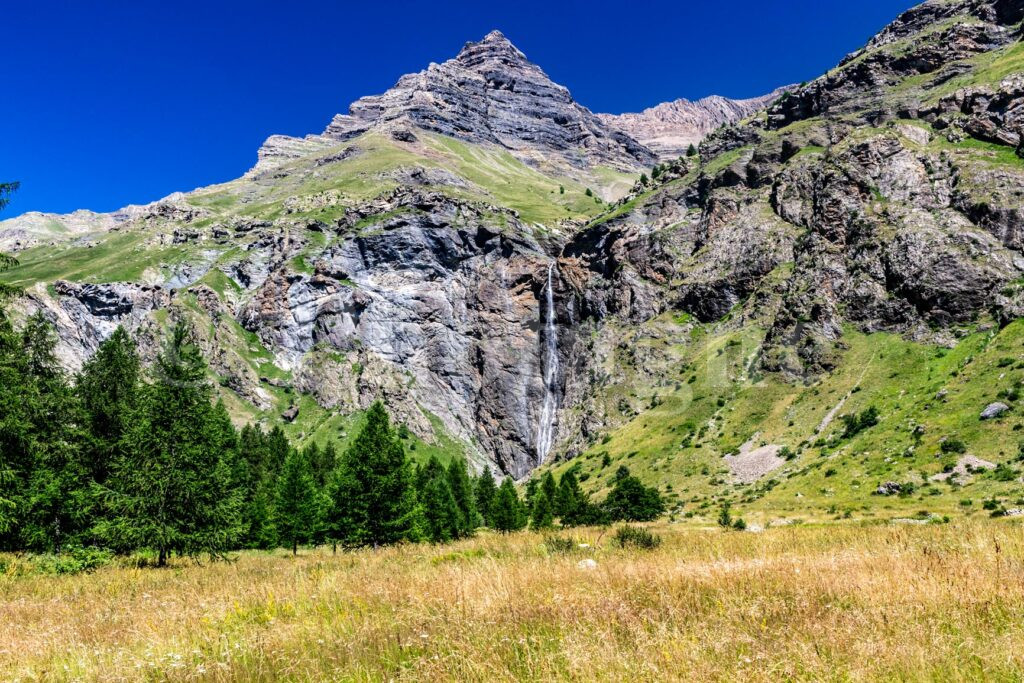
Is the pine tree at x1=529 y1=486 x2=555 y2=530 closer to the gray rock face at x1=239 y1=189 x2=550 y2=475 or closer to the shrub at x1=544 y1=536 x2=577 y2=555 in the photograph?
the shrub at x1=544 y1=536 x2=577 y2=555

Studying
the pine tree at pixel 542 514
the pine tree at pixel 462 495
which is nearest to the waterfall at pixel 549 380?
the pine tree at pixel 462 495

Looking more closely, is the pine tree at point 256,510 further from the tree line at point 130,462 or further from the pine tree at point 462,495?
the pine tree at point 462,495

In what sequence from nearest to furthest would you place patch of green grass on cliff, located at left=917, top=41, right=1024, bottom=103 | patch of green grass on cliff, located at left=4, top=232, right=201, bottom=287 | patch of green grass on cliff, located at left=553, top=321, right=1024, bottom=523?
1. patch of green grass on cliff, located at left=553, top=321, right=1024, bottom=523
2. patch of green grass on cliff, located at left=917, top=41, right=1024, bottom=103
3. patch of green grass on cliff, located at left=4, top=232, right=201, bottom=287

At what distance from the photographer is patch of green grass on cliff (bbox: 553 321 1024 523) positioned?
4972cm

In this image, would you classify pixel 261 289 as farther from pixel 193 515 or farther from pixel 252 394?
pixel 193 515

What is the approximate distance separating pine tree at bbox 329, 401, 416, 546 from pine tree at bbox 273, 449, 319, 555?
18385mm

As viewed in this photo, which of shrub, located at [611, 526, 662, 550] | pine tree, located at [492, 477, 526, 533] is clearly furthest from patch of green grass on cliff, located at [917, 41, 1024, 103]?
shrub, located at [611, 526, 662, 550]

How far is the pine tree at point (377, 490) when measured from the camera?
36281 millimetres

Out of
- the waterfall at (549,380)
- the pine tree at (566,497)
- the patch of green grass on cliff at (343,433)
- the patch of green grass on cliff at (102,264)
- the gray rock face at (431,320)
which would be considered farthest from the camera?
the patch of green grass on cliff at (102,264)

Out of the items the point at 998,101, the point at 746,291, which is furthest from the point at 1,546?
the point at 998,101

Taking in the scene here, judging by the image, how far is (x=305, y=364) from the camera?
15325cm

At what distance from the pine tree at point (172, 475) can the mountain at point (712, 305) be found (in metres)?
50.5

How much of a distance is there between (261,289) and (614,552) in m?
178

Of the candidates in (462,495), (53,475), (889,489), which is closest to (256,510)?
(462,495)
